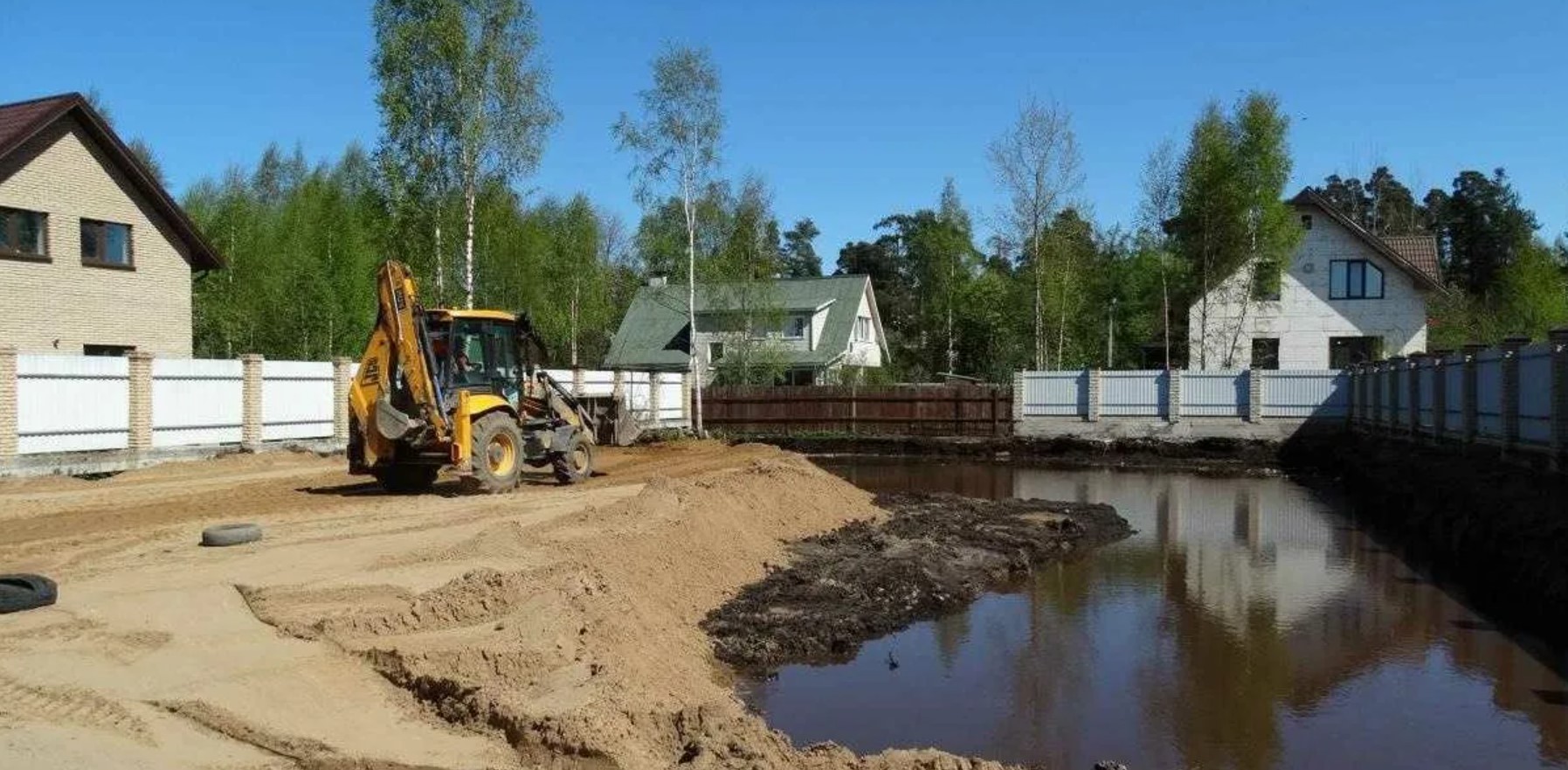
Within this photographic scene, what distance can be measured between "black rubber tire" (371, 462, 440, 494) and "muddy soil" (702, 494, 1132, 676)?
5.57 meters

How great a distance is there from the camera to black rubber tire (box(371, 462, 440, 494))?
1606 centimetres

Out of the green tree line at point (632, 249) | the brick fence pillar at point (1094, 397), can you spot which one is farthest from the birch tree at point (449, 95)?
the brick fence pillar at point (1094, 397)

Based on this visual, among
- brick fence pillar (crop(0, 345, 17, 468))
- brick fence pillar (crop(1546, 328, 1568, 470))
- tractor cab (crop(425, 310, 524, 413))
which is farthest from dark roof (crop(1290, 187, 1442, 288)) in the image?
brick fence pillar (crop(0, 345, 17, 468))

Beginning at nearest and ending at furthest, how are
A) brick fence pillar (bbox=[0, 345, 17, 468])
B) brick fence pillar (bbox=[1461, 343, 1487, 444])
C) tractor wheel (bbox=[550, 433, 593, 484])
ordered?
tractor wheel (bbox=[550, 433, 593, 484]) → brick fence pillar (bbox=[0, 345, 17, 468]) → brick fence pillar (bbox=[1461, 343, 1487, 444])

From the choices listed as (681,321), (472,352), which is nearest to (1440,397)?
(472,352)

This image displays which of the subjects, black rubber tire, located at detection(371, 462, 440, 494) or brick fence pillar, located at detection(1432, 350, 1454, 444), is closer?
black rubber tire, located at detection(371, 462, 440, 494)

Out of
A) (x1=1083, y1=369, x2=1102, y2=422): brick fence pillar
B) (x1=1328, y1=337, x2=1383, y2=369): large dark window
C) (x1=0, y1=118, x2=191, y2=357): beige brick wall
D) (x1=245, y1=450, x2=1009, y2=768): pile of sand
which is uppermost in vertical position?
(x1=0, y1=118, x2=191, y2=357): beige brick wall

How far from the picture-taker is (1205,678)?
9.67 metres

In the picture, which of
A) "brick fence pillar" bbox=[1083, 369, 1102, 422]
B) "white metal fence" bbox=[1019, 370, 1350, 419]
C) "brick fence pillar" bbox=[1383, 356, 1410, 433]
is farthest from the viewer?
"brick fence pillar" bbox=[1083, 369, 1102, 422]

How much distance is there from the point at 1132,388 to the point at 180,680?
3139 centimetres

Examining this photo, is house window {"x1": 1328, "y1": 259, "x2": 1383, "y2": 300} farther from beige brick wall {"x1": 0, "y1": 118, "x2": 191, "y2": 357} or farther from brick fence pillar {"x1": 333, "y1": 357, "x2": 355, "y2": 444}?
beige brick wall {"x1": 0, "y1": 118, "x2": 191, "y2": 357}

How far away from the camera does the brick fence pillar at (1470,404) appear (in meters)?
19.4

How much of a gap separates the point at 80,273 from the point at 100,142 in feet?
9.56

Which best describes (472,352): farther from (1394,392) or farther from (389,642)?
(1394,392)
